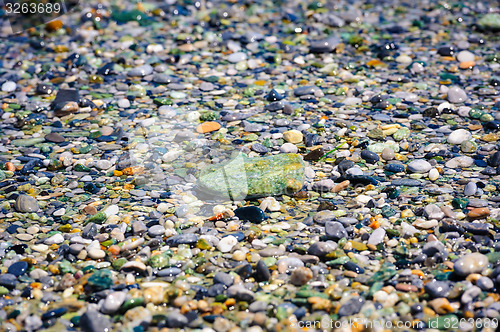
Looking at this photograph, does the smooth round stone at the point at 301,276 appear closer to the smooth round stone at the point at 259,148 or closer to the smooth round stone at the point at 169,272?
the smooth round stone at the point at 169,272

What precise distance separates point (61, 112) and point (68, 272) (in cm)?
325

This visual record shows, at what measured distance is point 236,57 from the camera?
8.04 meters

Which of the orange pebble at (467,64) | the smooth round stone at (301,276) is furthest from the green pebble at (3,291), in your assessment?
the orange pebble at (467,64)

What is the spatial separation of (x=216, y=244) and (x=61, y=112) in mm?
3466

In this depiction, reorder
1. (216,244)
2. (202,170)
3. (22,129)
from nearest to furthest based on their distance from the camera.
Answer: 1. (216,244)
2. (202,170)
3. (22,129)

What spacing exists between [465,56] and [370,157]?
11.2 ft

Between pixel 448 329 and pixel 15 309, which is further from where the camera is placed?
pixel 15 309

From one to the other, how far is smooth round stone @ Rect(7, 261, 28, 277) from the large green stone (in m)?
1.65

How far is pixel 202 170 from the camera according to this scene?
513cm

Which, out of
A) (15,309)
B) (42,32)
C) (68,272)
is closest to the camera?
(15,309)

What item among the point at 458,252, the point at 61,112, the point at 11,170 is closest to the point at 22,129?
the point at 61,112

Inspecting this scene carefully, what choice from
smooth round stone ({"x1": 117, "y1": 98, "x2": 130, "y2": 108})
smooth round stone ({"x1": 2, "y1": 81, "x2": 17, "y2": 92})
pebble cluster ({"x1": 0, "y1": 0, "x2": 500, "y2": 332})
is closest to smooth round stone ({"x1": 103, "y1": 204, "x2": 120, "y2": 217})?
pebble cluster ({"x1": 0, "y1": 0, "x2": 500, "y2": 332})

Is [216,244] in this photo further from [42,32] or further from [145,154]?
[42,32]

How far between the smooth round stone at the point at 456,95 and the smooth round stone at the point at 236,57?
9.91 ft
